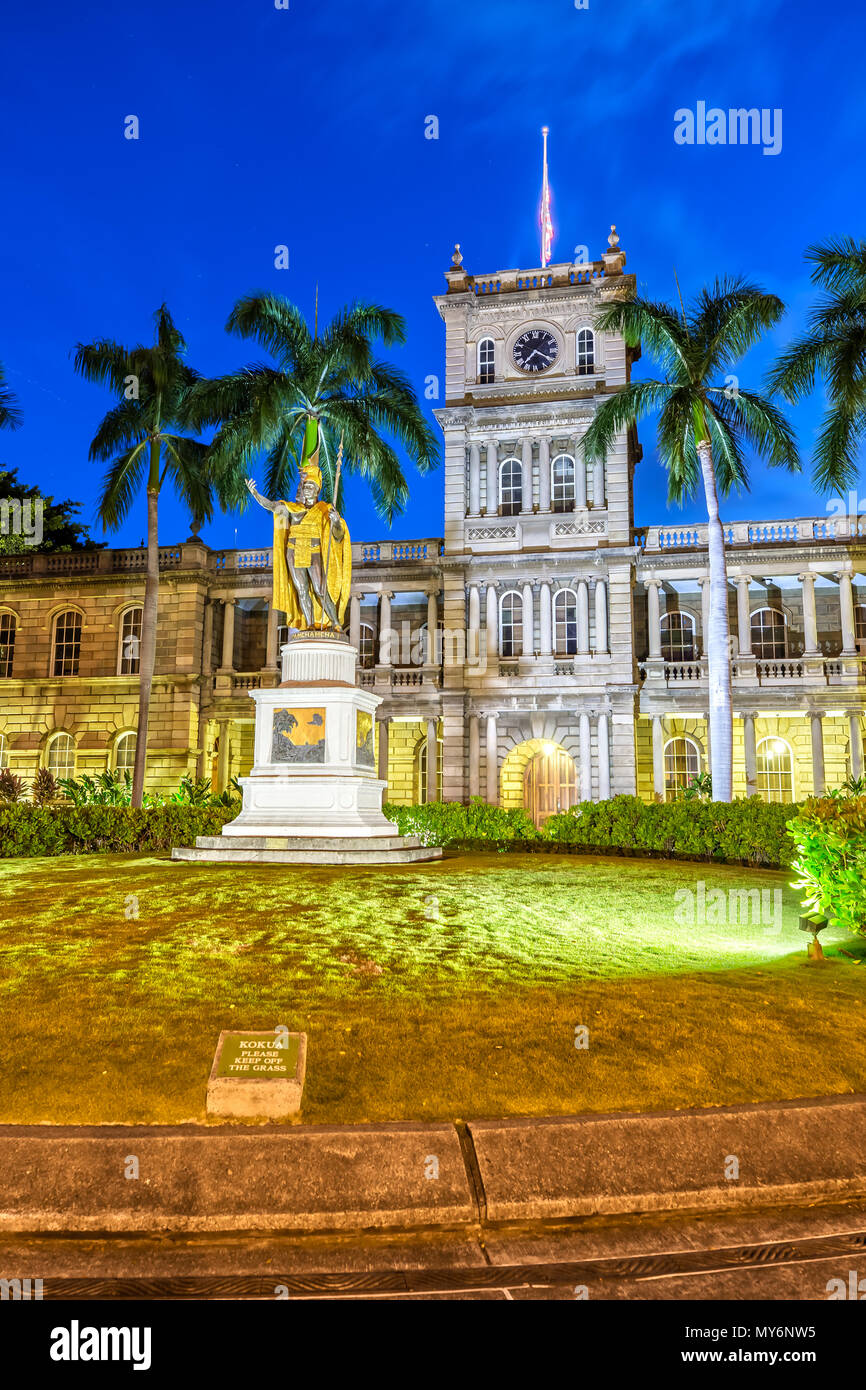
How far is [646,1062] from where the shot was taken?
4570 millimetres

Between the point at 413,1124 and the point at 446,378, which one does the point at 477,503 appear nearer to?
the point at 446,378

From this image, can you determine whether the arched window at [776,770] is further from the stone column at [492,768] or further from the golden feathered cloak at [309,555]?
the golden feathered cloak at [309,555]

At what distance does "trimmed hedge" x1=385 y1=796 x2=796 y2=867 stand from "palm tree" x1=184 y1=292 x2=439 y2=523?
1032 centimetres

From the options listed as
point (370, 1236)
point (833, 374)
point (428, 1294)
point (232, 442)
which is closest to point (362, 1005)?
point (370, 1236)

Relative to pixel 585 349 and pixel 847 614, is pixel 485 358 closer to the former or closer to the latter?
pixel 585 349

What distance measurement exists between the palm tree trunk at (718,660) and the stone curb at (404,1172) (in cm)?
1437

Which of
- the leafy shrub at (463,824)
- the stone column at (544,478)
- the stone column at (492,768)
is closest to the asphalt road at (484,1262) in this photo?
the leafy shrub at (463,824)

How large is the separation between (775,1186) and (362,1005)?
92.9 inches

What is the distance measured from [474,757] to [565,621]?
558 cm

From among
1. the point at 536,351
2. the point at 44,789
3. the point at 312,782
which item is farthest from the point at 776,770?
the point at 44,789

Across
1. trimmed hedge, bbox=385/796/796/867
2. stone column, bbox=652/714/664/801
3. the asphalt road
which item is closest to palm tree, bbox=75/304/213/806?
trimmed hedge, bbox=385/796/796/867

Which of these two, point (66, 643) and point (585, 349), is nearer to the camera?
point (585, 349)

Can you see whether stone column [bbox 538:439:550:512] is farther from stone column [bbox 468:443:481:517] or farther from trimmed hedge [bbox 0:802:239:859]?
trimmed hedge [bbox 0:802:239:859]

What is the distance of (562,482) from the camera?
31.2 metres
